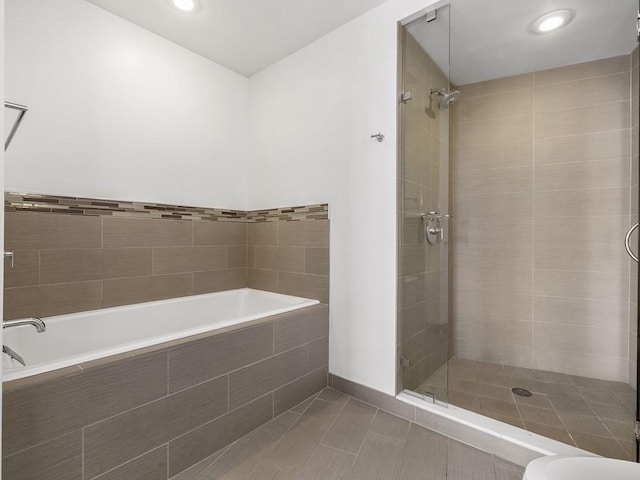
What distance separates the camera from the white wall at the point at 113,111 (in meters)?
1.85

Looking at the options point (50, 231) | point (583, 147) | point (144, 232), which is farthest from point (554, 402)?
point (50, 231)

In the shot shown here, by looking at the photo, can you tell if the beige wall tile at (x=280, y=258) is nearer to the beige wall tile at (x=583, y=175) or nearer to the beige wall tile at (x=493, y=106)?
the beige wall tile at (x=493, y=106)

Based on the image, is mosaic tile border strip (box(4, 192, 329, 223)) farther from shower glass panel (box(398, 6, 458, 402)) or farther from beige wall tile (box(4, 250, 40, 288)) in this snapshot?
shower glass panel (box(398, 6, 458, 402))

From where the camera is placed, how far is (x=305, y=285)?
248cm

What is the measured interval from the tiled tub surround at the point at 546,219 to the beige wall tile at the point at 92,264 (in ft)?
8.49

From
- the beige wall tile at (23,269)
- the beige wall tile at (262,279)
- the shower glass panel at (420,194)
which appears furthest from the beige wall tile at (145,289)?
the shower glass panel at (420,194)

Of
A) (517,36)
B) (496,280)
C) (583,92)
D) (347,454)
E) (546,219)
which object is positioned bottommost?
(347,454)

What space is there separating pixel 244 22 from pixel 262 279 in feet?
6.42

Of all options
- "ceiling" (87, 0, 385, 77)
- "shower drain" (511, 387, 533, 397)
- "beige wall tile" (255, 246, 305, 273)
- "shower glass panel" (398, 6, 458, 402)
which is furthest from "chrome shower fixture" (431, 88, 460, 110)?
"shower drain" (511, 387, 533, 397)

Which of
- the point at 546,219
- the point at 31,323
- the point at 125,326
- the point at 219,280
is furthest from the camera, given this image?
the point at 219,280

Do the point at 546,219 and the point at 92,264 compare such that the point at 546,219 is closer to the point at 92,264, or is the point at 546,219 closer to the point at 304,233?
the point at 304,233

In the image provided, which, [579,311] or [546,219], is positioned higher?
[546,219]

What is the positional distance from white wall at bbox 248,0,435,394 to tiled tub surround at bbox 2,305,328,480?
423 millimetres

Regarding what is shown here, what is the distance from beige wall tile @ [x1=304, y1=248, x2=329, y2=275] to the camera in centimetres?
236
